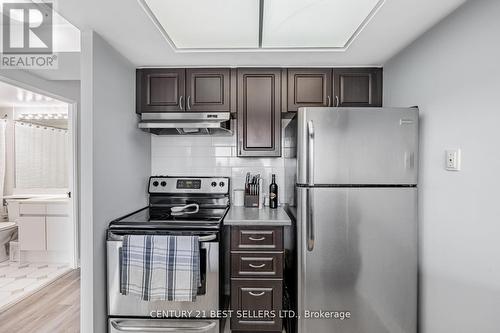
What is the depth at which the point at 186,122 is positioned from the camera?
2318mm

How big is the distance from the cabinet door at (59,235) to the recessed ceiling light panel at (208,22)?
2.96 metres

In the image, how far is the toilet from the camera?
3.77m

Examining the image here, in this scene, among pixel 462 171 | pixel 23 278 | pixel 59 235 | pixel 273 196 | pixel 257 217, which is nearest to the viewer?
pixel 462 171

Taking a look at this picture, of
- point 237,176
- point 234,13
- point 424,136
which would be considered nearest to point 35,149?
point 237,176

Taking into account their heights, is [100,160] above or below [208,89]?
below

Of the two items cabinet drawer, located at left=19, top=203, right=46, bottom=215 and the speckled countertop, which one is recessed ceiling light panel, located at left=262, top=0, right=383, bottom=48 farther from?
cabinet drawer, located at left=19, top=203, right=46, bottom=215

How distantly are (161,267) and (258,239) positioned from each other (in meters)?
0.69

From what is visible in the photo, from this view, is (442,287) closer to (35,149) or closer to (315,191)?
(315,191)

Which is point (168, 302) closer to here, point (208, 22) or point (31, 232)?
point (208, 22)

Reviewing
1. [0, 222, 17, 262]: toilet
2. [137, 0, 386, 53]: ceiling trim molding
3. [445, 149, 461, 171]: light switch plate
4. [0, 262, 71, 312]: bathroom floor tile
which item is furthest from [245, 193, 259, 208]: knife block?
[0, 222, 17, 262]: toilet

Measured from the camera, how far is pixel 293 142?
205 centimetres

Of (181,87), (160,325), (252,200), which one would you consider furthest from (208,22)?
(160,325)

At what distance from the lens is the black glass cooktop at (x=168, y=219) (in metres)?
1.94

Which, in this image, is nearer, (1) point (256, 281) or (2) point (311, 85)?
(1) point (256, 281)
